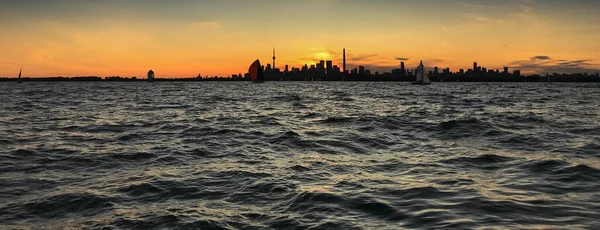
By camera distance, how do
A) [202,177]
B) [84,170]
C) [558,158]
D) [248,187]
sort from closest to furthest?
[248,187]
[202,177]
[84,170]
[558,158]

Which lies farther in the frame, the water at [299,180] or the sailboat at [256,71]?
the sailboat at [256,71]

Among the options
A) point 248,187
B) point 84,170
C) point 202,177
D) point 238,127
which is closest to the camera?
point 248,187

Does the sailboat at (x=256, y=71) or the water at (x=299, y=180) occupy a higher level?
the sailboat at (x=256, y=71)

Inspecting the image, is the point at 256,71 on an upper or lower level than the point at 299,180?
upper

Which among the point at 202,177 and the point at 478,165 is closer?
the point at 202,177

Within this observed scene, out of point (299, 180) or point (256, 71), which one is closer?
point (299, 180)

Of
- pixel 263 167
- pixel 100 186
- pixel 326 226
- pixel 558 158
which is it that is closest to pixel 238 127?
pixel 263 167

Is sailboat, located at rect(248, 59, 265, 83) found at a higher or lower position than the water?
higher

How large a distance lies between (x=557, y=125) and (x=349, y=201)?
19.7 metres

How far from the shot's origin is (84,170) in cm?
1177

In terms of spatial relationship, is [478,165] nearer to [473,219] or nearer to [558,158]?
[558,158]

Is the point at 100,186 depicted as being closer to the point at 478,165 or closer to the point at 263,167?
the point at 263,167

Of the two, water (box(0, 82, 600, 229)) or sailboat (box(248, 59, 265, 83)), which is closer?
water (box(0, 82, 600, 229))

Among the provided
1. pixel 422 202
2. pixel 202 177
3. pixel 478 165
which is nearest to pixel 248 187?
pixel 202 177
